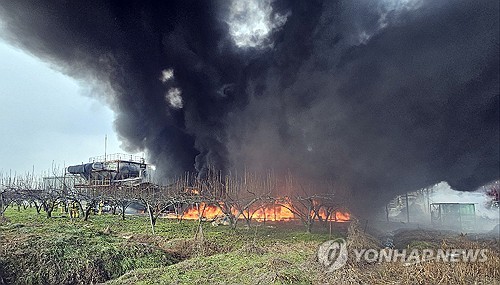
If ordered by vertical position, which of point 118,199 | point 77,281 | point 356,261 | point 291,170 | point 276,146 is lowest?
point 77,281

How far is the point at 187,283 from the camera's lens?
9.65 metres

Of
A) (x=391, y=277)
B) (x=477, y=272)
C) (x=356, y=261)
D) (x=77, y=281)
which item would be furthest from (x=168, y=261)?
(x=477, y=272)

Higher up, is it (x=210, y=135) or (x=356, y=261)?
(x=210, y=135)

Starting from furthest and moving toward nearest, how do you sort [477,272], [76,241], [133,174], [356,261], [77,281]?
[133,174] → [76,241] → [77,281] → [356,261] → [477,272]

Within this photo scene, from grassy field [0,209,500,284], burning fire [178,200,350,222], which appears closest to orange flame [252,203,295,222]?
burning fire [178,200,350,222]

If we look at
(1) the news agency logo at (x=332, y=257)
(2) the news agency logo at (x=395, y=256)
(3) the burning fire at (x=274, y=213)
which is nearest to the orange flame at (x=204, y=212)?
(3) the burning fire at (x=274, y=213)

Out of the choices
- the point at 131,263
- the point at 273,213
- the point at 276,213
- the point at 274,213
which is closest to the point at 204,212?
the point at 273,213

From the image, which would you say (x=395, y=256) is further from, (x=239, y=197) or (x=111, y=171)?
(x=111, y=171)

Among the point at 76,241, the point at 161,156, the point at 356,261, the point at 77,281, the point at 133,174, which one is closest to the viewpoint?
the point at 356,261

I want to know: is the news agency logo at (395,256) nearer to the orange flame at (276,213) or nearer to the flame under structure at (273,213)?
the flame under structure at (273,213)

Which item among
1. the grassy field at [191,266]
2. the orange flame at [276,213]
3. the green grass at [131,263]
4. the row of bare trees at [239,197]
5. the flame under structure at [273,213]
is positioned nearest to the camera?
the grassy field at [191,266]

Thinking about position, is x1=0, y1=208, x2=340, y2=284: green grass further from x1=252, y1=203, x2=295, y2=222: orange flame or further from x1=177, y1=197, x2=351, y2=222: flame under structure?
x1=252, y1=203, x2=295, y2=222: orange flame

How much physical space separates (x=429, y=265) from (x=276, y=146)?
19.0 metres

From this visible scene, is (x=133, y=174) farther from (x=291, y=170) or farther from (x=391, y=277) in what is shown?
(x=391, y=277)
